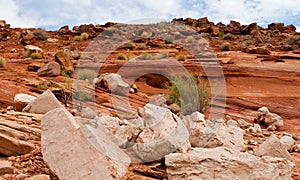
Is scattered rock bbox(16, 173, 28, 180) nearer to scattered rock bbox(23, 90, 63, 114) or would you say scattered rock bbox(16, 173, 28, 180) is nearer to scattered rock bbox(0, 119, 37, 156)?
scattered rock bbox(0, 119, 37, 156)

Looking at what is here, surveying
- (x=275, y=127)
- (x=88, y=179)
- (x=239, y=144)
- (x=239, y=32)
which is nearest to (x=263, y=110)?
A: (x=275, y=127)

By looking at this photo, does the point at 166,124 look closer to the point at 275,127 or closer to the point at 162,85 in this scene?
the point at 275,127

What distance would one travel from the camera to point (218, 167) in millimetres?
3658

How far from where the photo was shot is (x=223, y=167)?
144 inches

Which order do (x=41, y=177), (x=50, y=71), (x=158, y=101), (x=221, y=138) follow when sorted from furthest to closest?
(x=50, y=71)
(x=158, y=101)
(x=221, y=138)
(x=41, y=177)

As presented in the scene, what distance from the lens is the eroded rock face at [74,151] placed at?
347 cm

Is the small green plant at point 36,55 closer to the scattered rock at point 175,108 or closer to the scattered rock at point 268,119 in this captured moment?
the scattered rock at point 175,108

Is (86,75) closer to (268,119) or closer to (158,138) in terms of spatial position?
(268,119)

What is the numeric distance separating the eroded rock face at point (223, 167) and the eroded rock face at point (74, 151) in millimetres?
635

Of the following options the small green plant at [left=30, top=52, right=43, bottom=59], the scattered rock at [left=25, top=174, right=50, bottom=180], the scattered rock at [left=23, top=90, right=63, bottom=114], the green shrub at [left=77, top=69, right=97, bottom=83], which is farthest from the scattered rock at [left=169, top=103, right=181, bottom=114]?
the small green plant at [left=30, top=52, right=43, bottom=59]

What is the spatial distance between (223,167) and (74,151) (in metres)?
1.58

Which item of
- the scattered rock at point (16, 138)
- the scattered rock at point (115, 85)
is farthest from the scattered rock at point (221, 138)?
the scattered rock at point (115, 85)

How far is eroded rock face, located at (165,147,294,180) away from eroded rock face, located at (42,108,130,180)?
0.63m

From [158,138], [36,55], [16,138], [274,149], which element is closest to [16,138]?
[16,138]
